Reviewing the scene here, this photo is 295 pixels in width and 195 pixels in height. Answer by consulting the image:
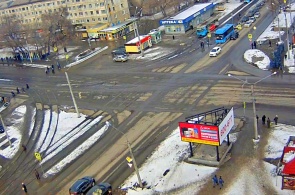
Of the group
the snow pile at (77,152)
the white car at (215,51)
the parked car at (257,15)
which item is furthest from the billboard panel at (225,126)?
the parked car at (257,15)

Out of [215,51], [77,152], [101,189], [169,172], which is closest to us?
[101,189]

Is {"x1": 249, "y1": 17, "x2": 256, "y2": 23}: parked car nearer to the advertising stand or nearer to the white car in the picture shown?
the white car

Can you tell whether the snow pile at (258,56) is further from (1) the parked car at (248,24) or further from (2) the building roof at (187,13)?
(2) the building roof at (187,13)

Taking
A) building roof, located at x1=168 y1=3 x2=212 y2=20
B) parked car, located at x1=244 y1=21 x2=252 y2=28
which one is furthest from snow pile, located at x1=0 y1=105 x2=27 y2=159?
parked car, located at x1=244 y1=21 x2=252 y2=28

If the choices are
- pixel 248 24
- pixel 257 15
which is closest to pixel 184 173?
pixel 248 24

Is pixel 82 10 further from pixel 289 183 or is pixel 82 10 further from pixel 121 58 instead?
pixel 289 183
